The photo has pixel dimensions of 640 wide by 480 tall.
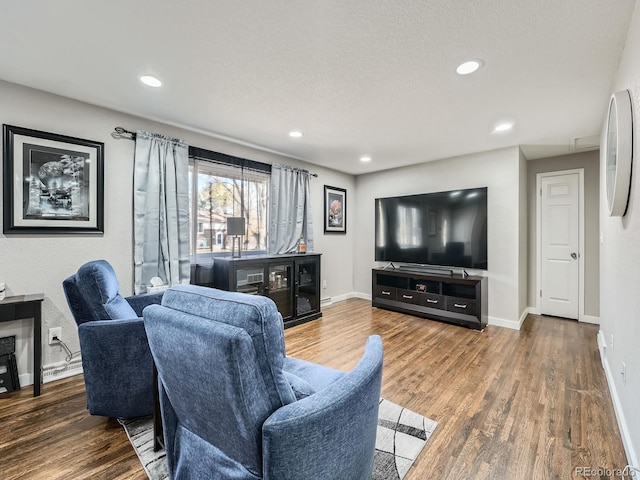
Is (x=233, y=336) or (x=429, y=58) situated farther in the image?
(x=429, y=58)

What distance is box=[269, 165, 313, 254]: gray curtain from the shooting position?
13.7ft

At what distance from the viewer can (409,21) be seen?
63.4 inches

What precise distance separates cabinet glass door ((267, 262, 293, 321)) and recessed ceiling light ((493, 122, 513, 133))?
2.86 meters

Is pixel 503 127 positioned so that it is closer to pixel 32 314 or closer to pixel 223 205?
pixel 223 205

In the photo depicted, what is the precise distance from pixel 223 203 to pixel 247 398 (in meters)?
3.13

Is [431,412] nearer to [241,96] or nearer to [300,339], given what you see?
[300,339]

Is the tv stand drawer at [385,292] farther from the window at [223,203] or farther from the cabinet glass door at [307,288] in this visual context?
the window at [223,203]

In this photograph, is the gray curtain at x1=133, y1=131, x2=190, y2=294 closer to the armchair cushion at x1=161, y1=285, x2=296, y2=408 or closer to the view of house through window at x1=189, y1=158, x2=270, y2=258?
the view of house through window at x1=189, y1=158, x2=270, y2=258

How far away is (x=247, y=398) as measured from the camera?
0.88 m

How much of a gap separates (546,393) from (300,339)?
2.25 metres

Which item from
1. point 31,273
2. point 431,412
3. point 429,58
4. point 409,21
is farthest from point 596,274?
point 31,273

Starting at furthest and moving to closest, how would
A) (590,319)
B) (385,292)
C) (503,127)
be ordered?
1. (385,292)
2. (590,319)
3. (503,127)

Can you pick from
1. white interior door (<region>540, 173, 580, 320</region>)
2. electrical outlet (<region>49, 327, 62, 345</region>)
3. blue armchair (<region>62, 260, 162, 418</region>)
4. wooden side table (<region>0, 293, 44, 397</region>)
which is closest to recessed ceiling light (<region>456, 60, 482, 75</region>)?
blue armchair (<region>62, 260, 162, 418</region>)

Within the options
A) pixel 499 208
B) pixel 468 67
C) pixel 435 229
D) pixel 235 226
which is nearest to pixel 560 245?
pixel 499 208
